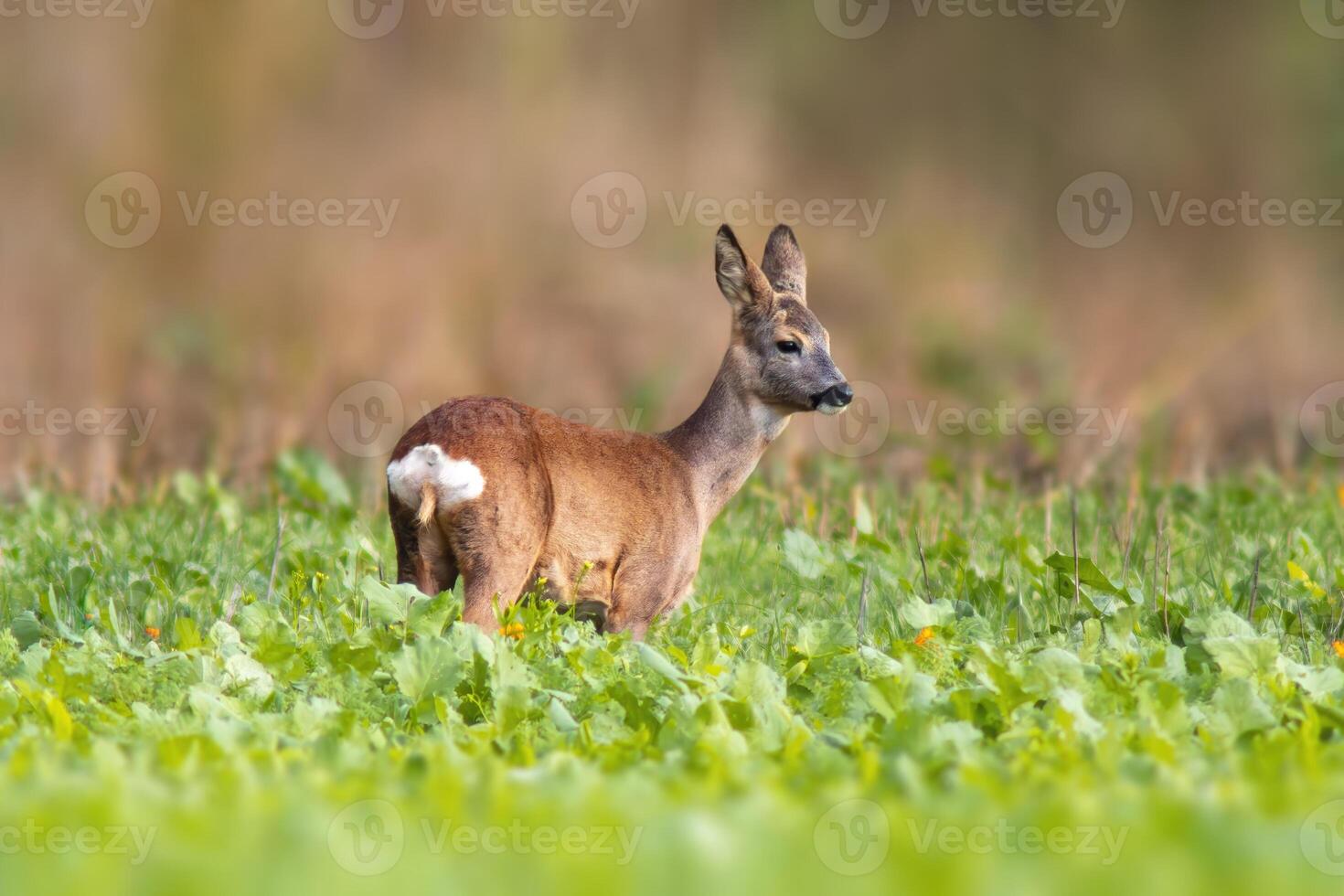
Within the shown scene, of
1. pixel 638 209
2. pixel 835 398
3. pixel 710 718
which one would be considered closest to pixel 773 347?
pixel 835 398

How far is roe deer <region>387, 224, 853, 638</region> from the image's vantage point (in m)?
5.24

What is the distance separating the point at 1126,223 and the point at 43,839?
12.1 metres

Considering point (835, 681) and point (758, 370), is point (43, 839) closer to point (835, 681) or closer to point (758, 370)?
point (835, 681)

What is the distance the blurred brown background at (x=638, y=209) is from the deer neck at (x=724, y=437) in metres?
3.35

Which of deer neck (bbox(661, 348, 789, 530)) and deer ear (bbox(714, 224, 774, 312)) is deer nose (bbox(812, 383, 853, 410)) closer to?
deer neck (bbox(661, 348, 789, 530))

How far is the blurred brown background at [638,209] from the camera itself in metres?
10.5

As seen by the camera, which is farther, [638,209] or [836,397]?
[638,209]

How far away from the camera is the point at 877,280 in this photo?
12539 millimetres

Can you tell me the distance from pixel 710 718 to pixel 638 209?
8.24 m

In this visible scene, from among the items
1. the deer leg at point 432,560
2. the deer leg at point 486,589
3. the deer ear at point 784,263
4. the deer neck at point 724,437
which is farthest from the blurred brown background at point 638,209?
the deer leg at point 486,589

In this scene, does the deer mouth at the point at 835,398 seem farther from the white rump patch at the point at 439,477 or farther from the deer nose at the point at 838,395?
the white rump patch at the point at 439,477

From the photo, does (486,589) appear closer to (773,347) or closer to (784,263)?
(773,347)

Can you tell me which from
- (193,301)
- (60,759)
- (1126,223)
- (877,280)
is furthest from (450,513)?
(1126,223)

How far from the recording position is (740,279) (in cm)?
660
